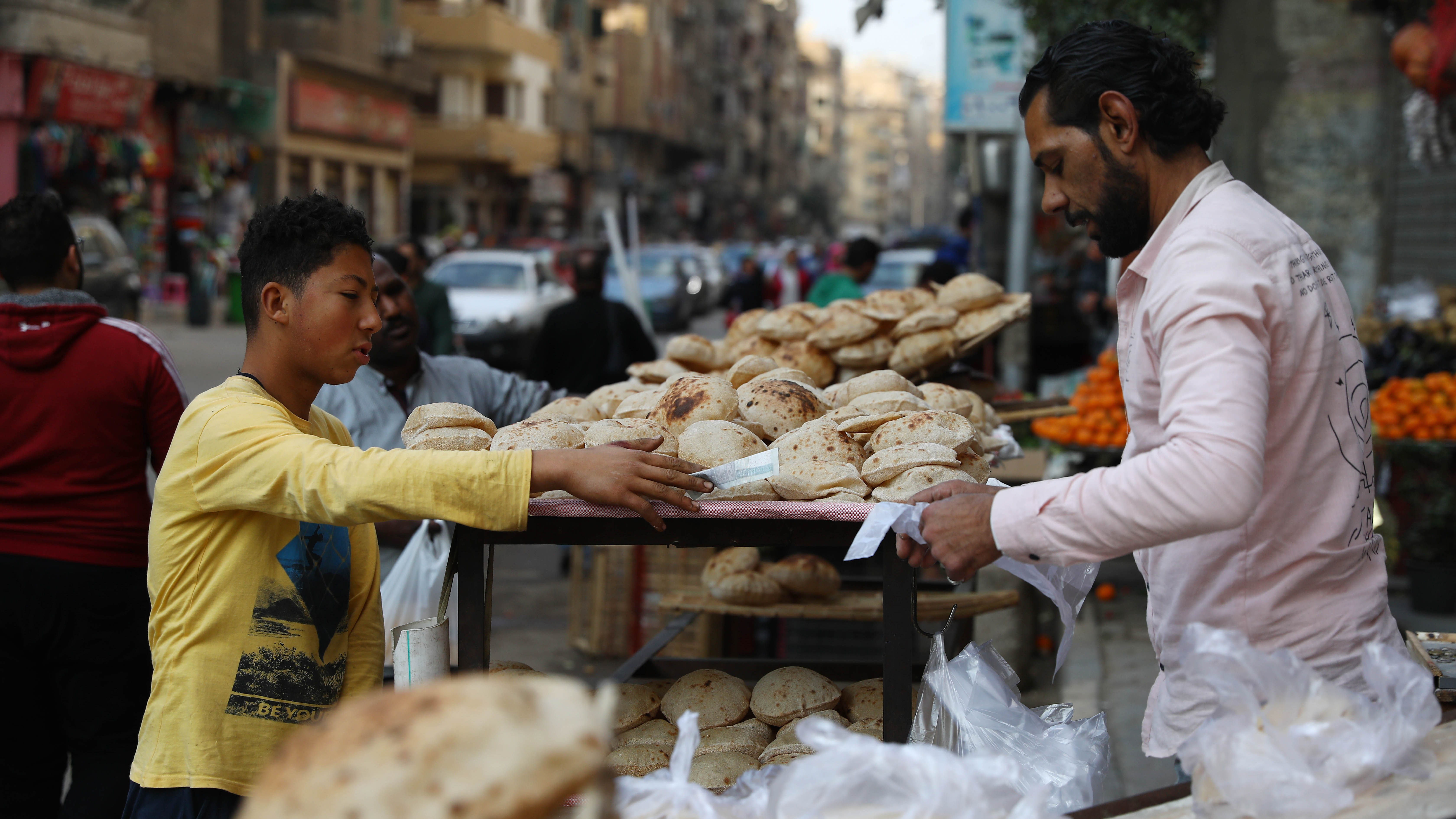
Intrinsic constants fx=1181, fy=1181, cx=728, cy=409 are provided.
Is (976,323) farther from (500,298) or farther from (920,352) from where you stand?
(500,298)

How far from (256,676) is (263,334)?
61 centimetres

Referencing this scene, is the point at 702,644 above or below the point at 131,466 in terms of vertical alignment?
below

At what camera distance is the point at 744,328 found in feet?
14.8

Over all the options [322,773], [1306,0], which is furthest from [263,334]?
[1306,0]

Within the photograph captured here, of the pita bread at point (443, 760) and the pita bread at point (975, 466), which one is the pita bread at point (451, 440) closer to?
the pita bread at point (975, 466)

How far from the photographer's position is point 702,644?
5.25 m

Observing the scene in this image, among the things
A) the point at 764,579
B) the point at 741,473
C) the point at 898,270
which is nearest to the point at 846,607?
the point at 764,579

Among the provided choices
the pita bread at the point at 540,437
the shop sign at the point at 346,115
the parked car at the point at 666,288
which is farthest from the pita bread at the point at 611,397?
the shop sign at the point at 346,115

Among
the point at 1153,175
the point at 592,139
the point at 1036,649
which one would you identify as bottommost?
the point at 1036,649

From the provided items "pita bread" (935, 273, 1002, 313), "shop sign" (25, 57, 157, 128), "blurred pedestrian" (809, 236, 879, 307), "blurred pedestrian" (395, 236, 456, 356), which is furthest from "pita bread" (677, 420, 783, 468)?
"shop sign" (25, 57, 157, 128)

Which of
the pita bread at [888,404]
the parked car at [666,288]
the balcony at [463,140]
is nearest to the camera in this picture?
the pita bread at [888,404]

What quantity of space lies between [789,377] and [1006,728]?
1.26 meters

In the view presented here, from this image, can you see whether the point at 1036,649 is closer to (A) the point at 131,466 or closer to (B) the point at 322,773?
(A) the point at 131,466

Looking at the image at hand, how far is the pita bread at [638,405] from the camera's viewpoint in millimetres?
3049
